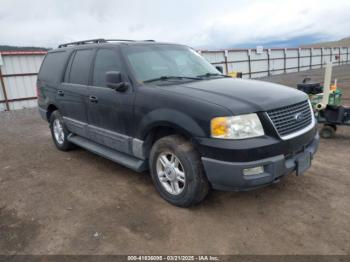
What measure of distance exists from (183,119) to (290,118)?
119cm

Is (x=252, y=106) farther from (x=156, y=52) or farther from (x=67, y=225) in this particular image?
(x=67, y=225)

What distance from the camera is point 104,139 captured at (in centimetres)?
431

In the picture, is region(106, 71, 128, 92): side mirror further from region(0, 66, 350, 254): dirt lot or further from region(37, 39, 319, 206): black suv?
region(0, 66, 350, 254): dirt lot

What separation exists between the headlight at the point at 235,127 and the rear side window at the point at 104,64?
179 centimetres

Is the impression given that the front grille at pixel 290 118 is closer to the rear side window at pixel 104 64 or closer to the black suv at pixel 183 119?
the black suv at pixel 183 119

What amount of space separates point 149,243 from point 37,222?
1.42m

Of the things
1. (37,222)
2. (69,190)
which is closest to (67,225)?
→ (37,222)

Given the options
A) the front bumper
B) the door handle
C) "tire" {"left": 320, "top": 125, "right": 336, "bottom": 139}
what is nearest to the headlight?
the front bumper

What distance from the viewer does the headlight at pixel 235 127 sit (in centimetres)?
281

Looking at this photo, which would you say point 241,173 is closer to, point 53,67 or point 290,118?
point 290,118

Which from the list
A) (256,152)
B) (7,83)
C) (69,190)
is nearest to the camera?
(256,152)

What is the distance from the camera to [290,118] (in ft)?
10.3

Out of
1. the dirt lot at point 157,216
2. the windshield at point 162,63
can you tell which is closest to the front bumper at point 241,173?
the dirt lot at point 157,216

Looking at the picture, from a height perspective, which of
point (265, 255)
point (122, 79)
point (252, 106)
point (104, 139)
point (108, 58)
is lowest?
point (265, 255)
